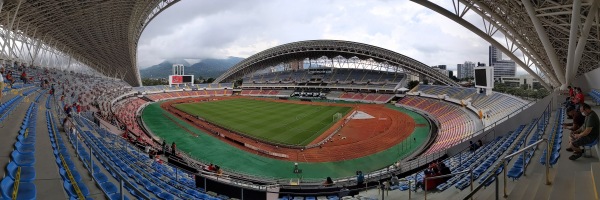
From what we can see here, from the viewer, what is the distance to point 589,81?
62.4ft

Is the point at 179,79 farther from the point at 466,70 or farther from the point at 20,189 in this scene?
the point at 466,70

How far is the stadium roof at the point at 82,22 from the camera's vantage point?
2592cm

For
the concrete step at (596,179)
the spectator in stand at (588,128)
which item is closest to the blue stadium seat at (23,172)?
the concrete step at (596,179)

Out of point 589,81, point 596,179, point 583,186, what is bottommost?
point 583,186

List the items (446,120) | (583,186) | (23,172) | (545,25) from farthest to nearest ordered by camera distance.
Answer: (446,120), (545,25), (583,186), (23,172)

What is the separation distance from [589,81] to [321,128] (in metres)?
20.4

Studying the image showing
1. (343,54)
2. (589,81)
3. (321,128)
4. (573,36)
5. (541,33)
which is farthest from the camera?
(343,54)

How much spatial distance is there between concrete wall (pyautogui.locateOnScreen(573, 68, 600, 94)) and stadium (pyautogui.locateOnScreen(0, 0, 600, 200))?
10.2 inches

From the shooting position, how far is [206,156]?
64.5 feet

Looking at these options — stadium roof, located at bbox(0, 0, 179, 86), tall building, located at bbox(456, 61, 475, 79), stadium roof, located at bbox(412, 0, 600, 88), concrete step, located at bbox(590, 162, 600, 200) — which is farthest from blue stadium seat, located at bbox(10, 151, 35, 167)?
tall building, located at bbox(456, 61, 475, 79)

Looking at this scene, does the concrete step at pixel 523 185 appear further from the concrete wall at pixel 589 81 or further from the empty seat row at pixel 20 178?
the concrete wall at pixel 589 81

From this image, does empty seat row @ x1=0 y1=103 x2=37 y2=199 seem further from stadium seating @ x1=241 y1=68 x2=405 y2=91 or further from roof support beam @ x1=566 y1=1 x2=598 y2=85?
stadium seating @ x1=241 y1=68 x2=405 y2=91

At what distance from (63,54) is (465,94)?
69.5 meters

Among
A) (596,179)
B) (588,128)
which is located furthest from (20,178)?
(588,128)
